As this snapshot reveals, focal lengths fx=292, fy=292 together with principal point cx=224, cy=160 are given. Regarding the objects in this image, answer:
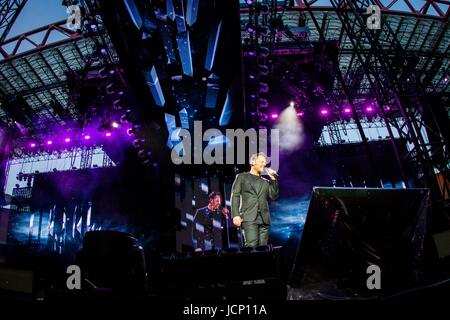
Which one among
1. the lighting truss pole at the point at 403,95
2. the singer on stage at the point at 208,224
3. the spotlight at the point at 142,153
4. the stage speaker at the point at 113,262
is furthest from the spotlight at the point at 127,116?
the stage speaker at the point at 113,262

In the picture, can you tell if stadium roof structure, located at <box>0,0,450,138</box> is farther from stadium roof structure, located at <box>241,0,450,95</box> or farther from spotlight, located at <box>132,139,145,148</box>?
spotlight, located at <box>132,139,145,148</box>

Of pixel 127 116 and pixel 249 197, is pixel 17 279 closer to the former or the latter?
pixel 249 197

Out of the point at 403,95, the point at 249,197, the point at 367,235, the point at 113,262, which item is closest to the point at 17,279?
the point at 113,262

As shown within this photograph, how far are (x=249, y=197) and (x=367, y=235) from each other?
2.62 meters

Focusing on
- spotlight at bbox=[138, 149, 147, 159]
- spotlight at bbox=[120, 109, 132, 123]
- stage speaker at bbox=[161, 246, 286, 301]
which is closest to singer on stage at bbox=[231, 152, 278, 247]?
stage speaker at bbox=[161, 246, 286, 301]

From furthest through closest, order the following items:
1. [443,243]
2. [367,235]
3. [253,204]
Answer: [253,204], [443,243], [367,235]

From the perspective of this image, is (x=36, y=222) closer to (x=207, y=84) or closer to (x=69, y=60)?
(x=69, y=60)

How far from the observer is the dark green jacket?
398 cm

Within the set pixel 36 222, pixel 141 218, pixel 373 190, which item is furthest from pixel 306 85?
pixel 36 222

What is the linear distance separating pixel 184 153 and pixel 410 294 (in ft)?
37.1

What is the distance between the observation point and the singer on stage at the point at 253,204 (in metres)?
3.95

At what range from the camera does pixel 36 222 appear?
1543 centimetres

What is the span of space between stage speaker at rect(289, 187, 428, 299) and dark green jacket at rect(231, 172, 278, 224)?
7.93 ft

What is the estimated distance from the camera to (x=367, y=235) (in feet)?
4.84
